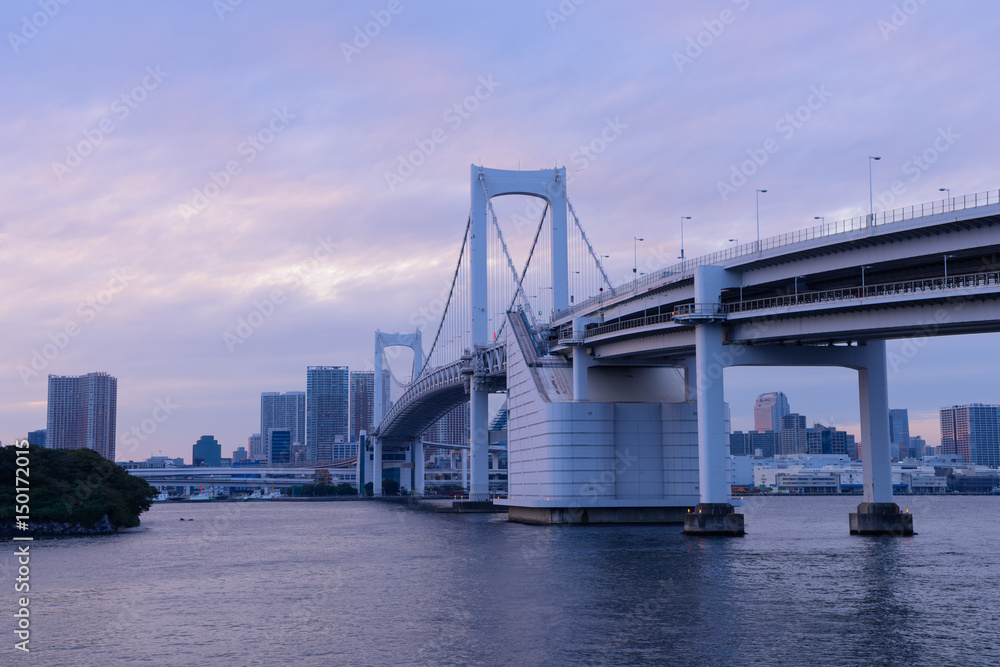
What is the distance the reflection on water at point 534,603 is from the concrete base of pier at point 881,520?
1.09 meters

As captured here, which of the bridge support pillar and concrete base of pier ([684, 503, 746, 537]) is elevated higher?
the bridge support pillar

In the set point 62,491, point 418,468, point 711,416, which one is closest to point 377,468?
point 418,468

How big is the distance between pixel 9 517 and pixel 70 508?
391cm

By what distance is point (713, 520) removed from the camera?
2138 inches

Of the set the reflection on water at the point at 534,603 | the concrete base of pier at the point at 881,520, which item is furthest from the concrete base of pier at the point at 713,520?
the concrete base of pier at the point at 881,520

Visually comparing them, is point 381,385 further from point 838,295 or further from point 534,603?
point 534,603

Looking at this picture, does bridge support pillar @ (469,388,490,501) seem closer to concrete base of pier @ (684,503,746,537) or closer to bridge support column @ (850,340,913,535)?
concrete base of pier @ (684,503,746,537)

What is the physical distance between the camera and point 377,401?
177m

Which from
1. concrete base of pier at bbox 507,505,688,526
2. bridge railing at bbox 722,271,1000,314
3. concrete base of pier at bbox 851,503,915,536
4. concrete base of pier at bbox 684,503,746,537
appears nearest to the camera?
bridge railing at bbox 722,271,1000,314

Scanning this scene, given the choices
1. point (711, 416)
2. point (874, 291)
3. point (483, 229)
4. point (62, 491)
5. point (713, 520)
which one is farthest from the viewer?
point (483, 229)

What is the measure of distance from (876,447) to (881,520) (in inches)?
166

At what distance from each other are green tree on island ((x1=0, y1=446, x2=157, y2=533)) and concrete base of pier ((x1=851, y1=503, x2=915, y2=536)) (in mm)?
49441

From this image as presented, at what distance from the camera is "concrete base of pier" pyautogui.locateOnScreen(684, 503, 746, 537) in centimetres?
5422

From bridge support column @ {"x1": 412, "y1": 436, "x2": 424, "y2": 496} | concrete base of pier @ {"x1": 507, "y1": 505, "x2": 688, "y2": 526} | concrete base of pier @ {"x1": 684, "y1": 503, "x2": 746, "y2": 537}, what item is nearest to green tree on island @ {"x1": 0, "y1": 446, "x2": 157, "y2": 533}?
concrete base of pier @ {"x1": 507, "y1": 505, "x2": 688, "y2": 526}
